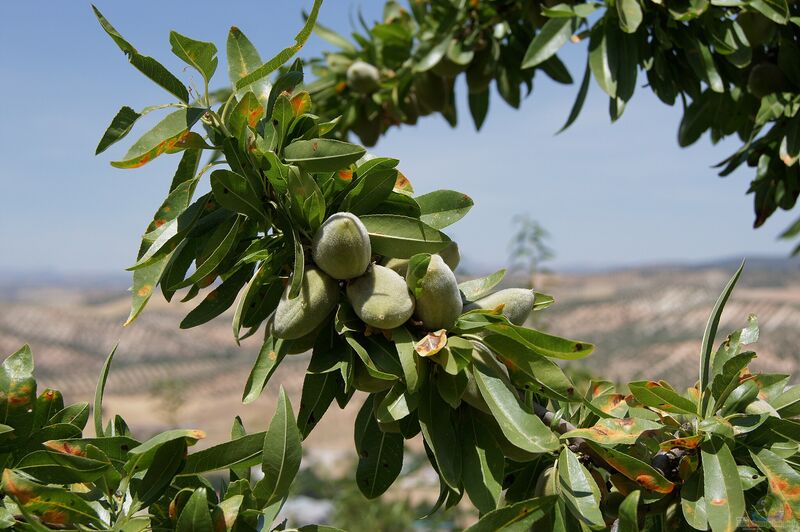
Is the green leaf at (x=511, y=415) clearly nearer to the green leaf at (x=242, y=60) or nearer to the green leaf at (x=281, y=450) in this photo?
the green leaf at (x=281, y=450)

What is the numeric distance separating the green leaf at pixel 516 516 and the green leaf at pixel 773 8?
116 cm

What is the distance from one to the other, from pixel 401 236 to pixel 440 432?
0.74ft

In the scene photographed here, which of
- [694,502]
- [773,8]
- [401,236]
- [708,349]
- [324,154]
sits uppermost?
[773,8]

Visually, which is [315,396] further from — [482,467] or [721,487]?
[721,487]

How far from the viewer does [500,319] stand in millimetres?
→ 812

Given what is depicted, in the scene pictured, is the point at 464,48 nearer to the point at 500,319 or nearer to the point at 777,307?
the point at 500,319

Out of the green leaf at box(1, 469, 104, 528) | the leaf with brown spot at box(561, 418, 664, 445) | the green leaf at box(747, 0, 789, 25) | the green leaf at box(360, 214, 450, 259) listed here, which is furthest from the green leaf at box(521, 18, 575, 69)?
the green leaf at box(1, 469, 104, 528)

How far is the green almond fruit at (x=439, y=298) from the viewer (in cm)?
83

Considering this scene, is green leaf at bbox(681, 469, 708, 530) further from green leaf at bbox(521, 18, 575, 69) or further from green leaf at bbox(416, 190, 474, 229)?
green leaf at bbox(521, 18, 575, 69)

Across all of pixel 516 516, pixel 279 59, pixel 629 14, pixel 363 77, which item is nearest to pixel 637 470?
pixel 516 516

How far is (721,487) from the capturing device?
0.81m

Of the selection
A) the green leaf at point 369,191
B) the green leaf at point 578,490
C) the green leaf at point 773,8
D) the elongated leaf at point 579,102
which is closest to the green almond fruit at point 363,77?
the elongated leaf at point 579,102

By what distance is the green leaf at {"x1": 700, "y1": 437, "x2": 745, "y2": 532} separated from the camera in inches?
31.3

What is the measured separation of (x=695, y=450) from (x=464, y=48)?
4.70 ft
